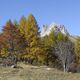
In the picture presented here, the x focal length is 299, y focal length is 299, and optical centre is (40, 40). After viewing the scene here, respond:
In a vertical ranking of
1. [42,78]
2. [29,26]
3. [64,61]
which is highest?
[29,26]

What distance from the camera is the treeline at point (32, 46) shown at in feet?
189

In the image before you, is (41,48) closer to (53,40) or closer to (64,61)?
(53,40)

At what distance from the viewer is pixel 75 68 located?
6122 centimetres

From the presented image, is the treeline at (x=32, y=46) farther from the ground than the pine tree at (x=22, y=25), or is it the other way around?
the pine tree at (x=22, y=25)

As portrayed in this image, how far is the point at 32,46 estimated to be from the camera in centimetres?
6234

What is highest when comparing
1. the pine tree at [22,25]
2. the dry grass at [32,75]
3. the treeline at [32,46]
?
the pine tree at [22,25]

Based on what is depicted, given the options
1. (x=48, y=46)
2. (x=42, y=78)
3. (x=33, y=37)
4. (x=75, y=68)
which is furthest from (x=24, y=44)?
(x=42, y=78)

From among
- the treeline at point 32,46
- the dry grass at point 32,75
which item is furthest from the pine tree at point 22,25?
the dry grass at point 32,75

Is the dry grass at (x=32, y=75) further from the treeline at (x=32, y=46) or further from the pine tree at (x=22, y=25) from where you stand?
the pine tree at (x=22, y=25)

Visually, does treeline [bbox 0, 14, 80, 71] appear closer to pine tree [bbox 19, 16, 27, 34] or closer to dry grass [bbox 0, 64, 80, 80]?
pine tree [bbox 19, 16, 27, 34]

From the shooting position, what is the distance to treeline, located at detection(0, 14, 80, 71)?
57.7 metres

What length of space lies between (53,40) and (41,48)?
5.41 metres

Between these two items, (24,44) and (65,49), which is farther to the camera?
(24,44)

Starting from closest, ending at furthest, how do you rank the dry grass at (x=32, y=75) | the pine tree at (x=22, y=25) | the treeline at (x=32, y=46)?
1. the dry grass at (x=32, y=75)
2. the treeline at (x=32, y=46)
3. the pine tree at (x=22, y=25)
